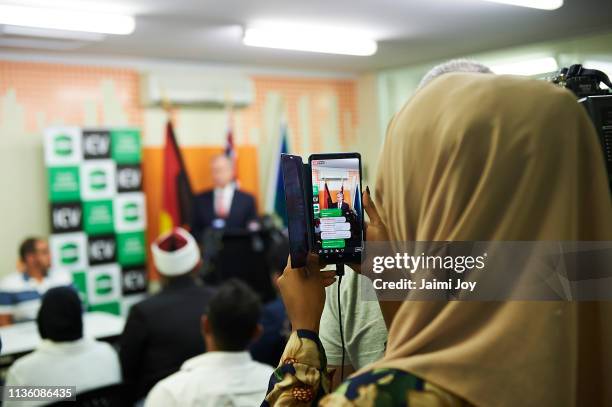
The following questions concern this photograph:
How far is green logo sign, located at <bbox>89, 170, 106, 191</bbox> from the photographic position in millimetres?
5266

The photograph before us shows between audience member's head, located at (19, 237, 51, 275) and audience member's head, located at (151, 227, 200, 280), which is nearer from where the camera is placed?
audience member's head, located at (151, 227, 200, 280)

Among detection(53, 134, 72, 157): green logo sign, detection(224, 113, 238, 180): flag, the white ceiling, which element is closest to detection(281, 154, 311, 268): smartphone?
the white ceiling

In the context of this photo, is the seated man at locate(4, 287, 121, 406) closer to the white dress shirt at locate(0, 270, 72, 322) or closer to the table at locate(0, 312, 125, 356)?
the table at locate(0, 312, 125, 356)

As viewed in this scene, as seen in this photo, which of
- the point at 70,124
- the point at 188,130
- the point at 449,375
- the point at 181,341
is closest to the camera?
the point at 449,375

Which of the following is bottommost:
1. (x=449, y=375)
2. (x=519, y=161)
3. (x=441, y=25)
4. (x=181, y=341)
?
(x=181, y=341)

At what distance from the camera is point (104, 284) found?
5383 millimetres

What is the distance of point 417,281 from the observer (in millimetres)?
851

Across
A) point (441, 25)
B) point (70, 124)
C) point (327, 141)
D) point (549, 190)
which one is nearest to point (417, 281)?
point (549, 190)

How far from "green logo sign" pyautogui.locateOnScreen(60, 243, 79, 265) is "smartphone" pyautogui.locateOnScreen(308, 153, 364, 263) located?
4595 mm

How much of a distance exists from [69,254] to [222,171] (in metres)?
1.57

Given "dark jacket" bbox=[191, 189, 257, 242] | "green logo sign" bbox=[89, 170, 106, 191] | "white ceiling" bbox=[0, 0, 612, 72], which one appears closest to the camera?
"white ceiling" bbox=[0, 0, 612, 72]

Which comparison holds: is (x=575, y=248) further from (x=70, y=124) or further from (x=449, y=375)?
(x=70, y=124)

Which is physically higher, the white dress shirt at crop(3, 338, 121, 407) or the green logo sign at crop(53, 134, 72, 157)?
the green logo sign at crop(53, 134, 72, 157)

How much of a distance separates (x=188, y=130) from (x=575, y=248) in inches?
223
